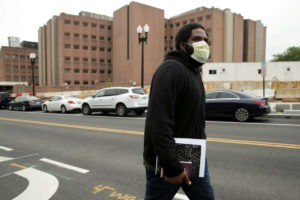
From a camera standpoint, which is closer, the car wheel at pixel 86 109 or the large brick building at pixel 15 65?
the car wheel at pixel 86 109

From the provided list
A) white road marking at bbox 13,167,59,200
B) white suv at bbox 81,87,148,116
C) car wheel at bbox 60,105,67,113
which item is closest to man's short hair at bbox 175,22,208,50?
white road marking at bbox 13,167,59,200

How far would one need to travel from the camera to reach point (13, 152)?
6.52m

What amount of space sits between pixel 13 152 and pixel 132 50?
6003 centimetres

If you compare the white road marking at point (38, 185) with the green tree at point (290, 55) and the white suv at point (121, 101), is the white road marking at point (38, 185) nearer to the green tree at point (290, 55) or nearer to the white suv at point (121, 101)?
the white suv at point (121, 101)

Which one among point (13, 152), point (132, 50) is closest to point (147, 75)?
point (132, 50)

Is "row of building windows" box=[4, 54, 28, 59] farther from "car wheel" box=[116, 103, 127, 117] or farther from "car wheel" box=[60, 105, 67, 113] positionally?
"car wheel" box=[116, 103, 127, 117]

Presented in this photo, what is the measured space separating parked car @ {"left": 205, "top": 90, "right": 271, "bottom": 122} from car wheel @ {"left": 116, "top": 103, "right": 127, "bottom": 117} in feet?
16.5

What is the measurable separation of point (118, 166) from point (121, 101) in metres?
10.2

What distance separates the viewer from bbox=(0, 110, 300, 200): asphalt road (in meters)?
3.81

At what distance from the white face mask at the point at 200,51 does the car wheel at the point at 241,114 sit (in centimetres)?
1041

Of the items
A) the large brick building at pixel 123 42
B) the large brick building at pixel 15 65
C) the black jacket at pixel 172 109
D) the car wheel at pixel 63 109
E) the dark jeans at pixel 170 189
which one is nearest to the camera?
the black jacket at pixel 172 109

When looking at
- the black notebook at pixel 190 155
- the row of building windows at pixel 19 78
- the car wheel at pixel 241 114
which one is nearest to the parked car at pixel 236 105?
the car wheel at pixel 241 114

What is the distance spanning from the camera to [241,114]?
11.8 metres

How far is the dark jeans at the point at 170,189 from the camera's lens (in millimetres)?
1984
